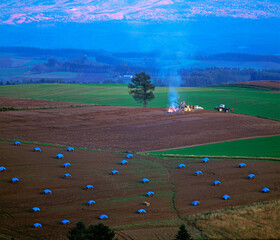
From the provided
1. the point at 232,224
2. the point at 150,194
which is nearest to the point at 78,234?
the point at 232,224

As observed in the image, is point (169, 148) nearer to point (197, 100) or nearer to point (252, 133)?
point (252, 133)

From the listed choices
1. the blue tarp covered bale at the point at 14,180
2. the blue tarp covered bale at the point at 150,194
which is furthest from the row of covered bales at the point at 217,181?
the blue tarp covered bale at the point at 14,180

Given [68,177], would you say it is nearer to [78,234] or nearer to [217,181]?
[217,181]

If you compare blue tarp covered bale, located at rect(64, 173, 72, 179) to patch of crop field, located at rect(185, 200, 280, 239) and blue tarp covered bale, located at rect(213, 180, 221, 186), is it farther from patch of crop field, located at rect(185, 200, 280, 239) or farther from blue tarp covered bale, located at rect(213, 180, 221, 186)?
blue tarp covered bale, located at rect(213, 180, 221, 186)

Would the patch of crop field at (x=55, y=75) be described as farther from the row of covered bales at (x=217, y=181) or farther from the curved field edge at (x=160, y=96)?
the row of covered bales at (x=217, y=181)

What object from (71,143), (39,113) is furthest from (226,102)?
(71,143)

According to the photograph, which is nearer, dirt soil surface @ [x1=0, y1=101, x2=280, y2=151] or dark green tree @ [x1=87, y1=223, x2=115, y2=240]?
dark green tree @ [x1=87, y1=223, x2=115, y2=240]

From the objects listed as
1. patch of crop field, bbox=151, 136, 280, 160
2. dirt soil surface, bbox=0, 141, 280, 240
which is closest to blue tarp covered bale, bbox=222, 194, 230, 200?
dirt soil surface, bbox=0, 141, 280, 240
